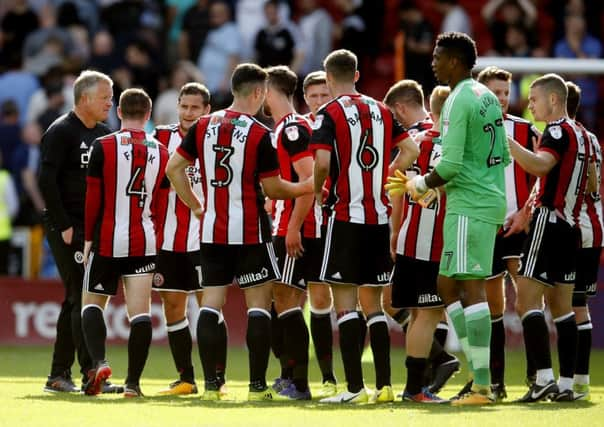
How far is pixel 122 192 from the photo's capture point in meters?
9.29

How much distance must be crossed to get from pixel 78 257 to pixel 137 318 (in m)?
0.84

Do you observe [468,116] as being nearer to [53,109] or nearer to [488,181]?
[488,181]

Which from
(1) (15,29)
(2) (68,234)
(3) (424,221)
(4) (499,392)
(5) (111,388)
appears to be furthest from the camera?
(1) (15,29)

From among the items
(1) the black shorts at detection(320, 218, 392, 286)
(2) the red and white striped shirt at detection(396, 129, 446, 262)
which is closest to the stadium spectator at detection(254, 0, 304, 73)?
(2) the red and white striped shirt at detection(396, 129, 446, 262)

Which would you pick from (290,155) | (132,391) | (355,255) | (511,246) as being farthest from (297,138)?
(132,391)

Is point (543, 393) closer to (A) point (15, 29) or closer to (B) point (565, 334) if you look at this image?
(B) point (565, 334)

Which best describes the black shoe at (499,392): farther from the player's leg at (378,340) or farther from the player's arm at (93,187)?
the player's arm at (93,187)

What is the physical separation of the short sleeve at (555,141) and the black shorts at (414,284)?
41.5 inches

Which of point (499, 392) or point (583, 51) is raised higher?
point (583, 51)

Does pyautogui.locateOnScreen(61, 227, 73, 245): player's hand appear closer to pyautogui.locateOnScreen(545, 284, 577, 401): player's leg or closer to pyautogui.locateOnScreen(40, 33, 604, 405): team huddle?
pyautogui.locateOnScreen(40, 33, 604, 405): team huddle

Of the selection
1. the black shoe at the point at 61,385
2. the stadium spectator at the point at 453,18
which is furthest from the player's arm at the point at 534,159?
the stadium spectator at the point at 453,18

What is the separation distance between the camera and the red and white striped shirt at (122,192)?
923 centimetres

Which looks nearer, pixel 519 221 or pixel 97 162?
pixel 97 162

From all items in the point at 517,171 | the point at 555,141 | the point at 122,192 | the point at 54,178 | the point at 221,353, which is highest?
the point at 555,141
